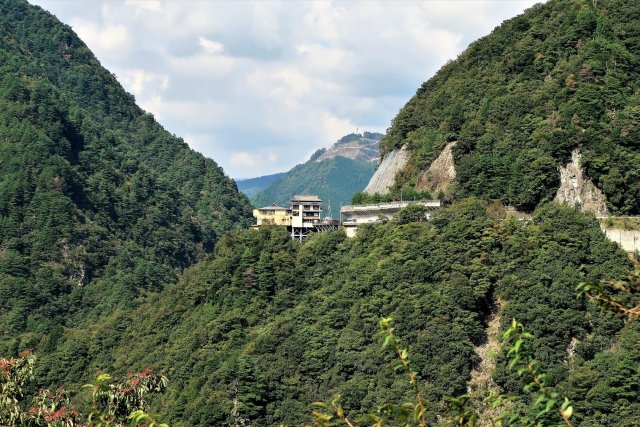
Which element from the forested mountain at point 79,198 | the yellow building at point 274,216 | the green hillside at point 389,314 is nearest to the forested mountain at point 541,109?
the green hillside at point 389,314

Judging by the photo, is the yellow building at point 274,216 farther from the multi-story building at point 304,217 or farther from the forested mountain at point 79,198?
the forested mountain at point 79,198

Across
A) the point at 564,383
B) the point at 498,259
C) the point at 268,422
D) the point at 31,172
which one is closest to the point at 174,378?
the point at 268,422

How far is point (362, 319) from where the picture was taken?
195ft

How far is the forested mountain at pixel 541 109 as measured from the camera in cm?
5825

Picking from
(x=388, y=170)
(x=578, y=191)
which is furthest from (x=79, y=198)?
(x=578, y=191)

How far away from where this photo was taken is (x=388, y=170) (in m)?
77.8

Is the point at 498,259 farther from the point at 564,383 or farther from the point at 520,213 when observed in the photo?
the point at 564,383

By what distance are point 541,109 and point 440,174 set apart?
878 cm

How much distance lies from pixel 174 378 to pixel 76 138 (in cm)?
7669

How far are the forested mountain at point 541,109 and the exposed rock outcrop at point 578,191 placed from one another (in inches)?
15.3

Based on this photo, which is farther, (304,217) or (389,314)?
(304,217)

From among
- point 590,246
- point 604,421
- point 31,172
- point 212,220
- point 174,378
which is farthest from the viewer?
point 212,220

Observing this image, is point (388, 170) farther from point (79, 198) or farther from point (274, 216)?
point (79, 198)

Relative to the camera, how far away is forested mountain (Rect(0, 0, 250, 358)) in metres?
105
